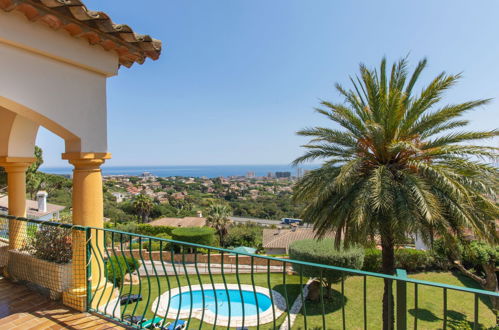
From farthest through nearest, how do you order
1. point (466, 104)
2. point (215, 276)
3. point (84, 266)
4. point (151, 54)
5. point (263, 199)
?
point (263, 199) < point (215, 276) < point (466, 104) < point (151, 54) < point (84, 266)

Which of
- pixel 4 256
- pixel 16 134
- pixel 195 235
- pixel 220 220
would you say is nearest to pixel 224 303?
pixel 195 235

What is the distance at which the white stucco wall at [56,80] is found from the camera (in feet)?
10.6

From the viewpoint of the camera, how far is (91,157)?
3.86m

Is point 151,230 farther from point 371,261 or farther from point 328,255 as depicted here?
point 371,261

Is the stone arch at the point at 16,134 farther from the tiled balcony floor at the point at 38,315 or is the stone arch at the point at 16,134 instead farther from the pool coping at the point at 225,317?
the pool coping at the point at 225,317

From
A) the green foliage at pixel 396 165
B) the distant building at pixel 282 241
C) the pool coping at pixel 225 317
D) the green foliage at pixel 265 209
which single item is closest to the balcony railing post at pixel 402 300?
the green foliage at pixel 396 165

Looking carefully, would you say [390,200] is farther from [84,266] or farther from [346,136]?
[84,266]

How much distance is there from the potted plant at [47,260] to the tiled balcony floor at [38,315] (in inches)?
7.3

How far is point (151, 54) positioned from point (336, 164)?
5855 millimetres

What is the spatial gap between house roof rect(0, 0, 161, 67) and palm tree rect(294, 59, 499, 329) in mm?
5043

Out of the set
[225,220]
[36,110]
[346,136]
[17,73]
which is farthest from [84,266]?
[225,220]

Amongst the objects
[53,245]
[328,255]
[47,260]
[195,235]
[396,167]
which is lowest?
[195,235]

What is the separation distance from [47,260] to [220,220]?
1026 inches

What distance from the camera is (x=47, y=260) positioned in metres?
4.08
